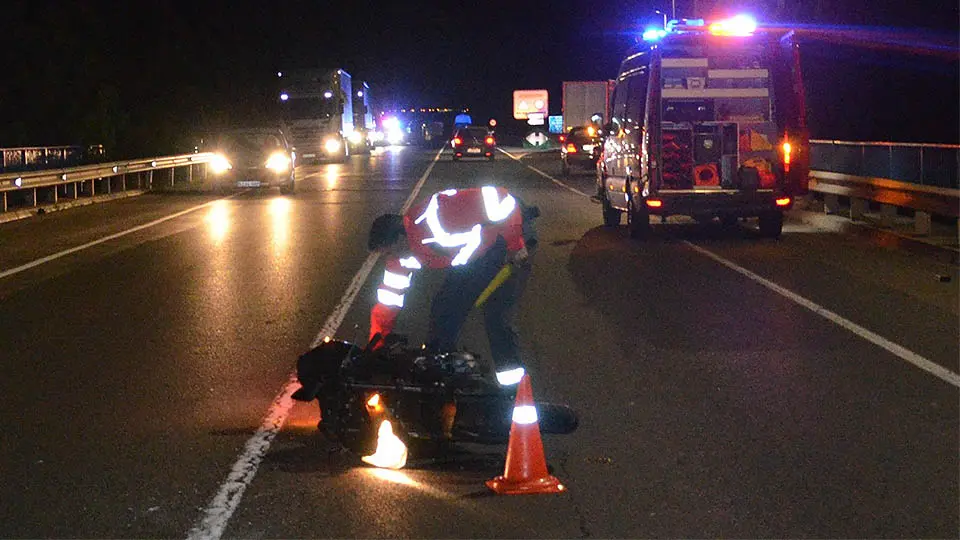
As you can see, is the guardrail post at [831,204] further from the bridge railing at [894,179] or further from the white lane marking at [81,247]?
the white lane marking at [81,247]

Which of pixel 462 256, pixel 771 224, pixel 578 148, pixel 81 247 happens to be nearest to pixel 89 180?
pixel 81 247

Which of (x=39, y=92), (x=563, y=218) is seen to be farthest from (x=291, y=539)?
(x=39, y=92)

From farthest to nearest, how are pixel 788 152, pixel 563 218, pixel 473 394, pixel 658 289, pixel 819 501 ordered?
pixel 563 218 < pixel 788 152 < pixel 658 289 < pixel 473 394 < pixel 819 501

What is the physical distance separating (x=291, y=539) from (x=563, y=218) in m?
18.1

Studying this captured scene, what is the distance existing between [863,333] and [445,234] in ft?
16.3

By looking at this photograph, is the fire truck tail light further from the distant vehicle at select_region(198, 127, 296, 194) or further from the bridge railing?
the distant vehicle at select_region(198, 127, 296, 194)

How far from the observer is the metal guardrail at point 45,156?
28.8 m

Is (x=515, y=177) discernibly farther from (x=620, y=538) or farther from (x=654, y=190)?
(x=620, y=538)

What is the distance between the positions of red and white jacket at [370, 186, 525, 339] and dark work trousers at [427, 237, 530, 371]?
85 millimetres

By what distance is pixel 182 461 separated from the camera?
715 cm

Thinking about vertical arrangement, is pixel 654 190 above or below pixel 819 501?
above

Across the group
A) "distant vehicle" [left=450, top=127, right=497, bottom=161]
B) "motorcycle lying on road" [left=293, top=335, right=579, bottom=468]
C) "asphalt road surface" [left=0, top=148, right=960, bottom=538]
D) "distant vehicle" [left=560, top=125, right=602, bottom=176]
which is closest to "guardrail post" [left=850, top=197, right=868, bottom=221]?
"asphalt road surface" [left=0, top=148, right=960, bottom=538]

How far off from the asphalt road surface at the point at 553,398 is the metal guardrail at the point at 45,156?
458 inches

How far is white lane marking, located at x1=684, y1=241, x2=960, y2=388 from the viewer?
372 inches
